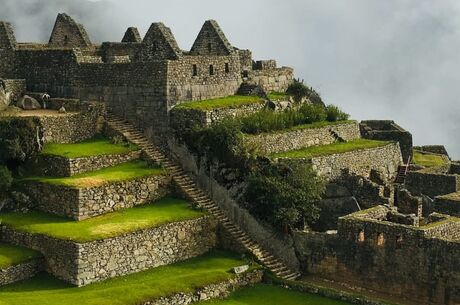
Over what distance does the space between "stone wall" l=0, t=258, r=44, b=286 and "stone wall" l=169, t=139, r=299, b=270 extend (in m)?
9.59

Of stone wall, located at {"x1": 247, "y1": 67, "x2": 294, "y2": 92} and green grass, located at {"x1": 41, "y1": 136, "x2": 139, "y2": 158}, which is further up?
stone wall, located at {"x1": 247, "y1": 67, "x2": 294, "y2": 92}

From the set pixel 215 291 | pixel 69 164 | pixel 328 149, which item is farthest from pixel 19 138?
pixel 328 149

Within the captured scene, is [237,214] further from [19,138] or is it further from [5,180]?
[19,138]

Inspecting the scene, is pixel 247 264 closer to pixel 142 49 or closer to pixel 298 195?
pixel 298 195

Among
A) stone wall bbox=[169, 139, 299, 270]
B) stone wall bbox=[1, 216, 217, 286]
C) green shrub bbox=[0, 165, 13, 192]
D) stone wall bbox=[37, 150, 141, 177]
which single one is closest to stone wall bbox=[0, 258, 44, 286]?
stone wall bbox=[1, 216, 217, 286]

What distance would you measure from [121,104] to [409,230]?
17466 millimetres

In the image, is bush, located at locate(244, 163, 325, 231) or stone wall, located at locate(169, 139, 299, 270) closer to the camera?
bush, located at locate(244, 163, 325, 231)

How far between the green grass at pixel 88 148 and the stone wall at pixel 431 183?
Result: 1611 cm

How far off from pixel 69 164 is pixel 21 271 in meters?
6.28

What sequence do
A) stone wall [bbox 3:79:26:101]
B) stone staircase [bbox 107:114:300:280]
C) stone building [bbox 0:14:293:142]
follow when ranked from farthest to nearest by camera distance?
stone wall [bbox 3:79:26:101] < stone building [bbox 0:14:293:142] < stone staircase [bbox 107:114:300:280]

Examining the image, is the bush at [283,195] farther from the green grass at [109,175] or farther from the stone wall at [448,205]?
the stone wall at [448,205]

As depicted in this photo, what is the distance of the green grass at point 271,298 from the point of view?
3322cm

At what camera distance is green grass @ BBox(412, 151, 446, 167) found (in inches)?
2105

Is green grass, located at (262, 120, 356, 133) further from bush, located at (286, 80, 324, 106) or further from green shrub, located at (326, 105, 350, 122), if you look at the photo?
bush, located at (286, 80, 324, 106)
